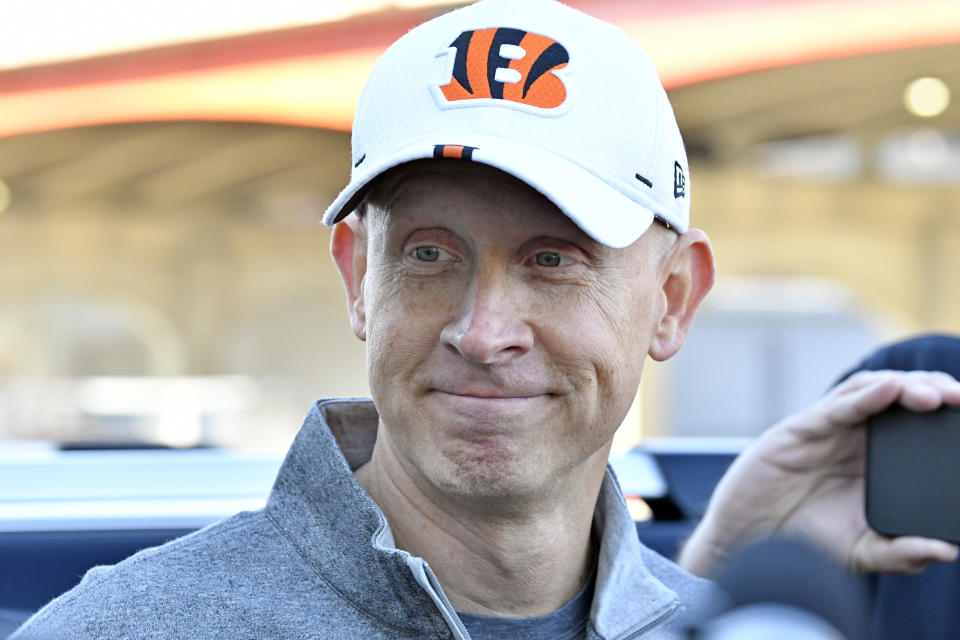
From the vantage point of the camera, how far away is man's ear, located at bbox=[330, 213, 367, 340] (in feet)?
5.93

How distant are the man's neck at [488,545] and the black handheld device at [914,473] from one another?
536 mm

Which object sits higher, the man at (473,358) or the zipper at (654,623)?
the man at (473,358)

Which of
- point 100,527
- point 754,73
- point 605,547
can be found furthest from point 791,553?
point 754,73

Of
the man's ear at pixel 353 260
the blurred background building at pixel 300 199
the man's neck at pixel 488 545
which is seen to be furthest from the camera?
the blurred background building at pixel 300 199

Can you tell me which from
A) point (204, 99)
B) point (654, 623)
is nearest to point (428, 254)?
point (654, 623)

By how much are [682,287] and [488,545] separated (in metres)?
0.50

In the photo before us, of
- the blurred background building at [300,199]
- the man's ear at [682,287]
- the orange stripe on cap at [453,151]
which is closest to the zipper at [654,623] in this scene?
the man's ear at [682,287]

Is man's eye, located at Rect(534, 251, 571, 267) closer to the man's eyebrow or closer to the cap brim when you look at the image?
the cap brim

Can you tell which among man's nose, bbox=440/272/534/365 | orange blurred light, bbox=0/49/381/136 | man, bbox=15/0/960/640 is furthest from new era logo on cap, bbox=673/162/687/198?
orange blurred light, bbox=0/49/381/136

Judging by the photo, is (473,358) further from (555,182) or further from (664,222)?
(664,222)

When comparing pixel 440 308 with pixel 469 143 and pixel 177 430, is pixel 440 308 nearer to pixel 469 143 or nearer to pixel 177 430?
pixel 469 143

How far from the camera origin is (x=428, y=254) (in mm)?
1594

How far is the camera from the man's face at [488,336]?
1.54 meters

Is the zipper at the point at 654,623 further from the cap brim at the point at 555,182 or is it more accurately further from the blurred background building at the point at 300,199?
the blurred background building at the point at 300,199
